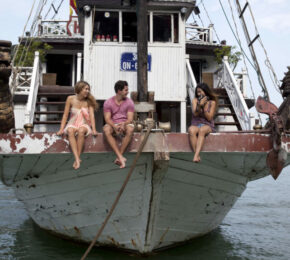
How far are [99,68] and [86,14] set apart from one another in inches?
56.9

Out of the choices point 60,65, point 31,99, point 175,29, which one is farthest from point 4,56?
point 60,65

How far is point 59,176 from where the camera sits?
5824 millimetres

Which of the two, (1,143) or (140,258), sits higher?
(1,143)

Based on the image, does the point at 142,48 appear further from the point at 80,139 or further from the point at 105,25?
the point at 105,25

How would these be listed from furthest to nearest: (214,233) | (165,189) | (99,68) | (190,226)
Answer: (99,68), (214,233), (190,226), (165,189)

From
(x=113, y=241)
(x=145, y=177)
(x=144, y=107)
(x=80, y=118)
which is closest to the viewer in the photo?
(x=80, y=118)

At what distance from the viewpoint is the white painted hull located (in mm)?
5422

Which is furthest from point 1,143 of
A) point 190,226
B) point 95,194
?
point 190,226

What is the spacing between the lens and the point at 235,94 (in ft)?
31.4

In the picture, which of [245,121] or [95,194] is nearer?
[95,194]

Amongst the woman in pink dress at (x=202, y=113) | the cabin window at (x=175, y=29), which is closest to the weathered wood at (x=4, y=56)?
the woman in pink dress at (x=202, y=113)

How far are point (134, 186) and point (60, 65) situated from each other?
9910 millimetres

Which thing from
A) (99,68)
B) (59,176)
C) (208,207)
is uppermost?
(99,68)

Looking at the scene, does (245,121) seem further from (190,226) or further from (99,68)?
(99,68)
